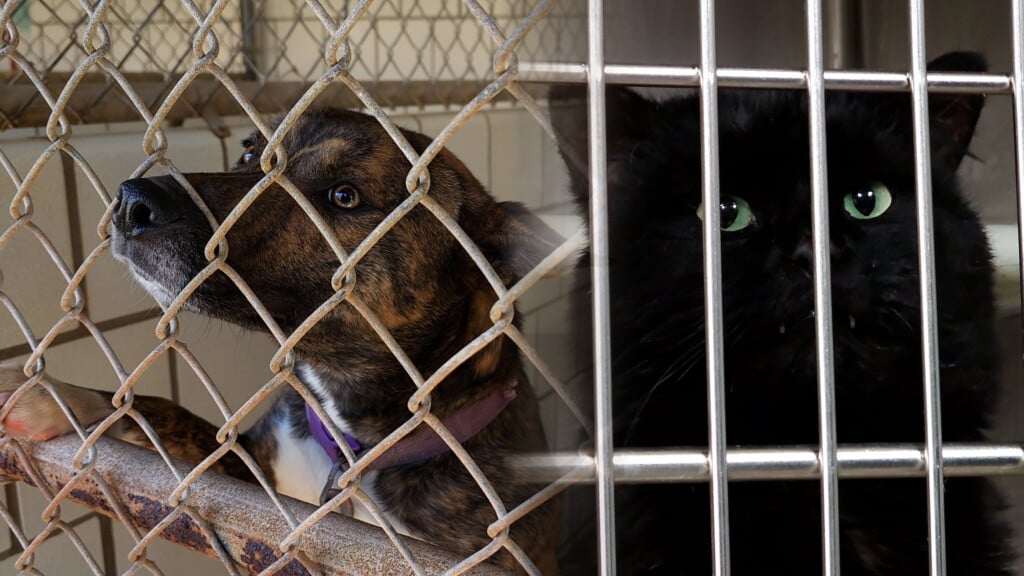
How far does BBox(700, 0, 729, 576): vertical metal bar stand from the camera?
2.49ft

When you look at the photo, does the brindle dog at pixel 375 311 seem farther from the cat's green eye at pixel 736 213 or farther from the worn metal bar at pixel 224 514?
the cat's green eye at pixel 736 213

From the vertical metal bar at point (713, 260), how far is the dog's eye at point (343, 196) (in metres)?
1.01

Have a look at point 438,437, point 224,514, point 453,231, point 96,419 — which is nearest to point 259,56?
point 96,419

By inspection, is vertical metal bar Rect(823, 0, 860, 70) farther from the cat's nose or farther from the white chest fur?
the white chest fur

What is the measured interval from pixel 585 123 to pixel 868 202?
537 millimetres

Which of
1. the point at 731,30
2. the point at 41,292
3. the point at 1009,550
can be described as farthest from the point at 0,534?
the point at 731,30

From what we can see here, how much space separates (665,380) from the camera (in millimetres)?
1246

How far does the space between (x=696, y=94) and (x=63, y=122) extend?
3.41 ft

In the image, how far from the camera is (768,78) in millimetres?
Answer: 812

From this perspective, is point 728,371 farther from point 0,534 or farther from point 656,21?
point 0,534

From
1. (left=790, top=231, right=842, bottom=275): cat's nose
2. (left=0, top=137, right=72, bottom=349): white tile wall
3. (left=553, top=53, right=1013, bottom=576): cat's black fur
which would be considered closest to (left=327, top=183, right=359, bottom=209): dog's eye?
(left=553, top=53, right=1013, bottom=576): cat's black fur

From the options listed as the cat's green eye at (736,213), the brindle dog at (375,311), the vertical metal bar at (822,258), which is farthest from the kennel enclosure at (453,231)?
the cat's green eye at (736,213)

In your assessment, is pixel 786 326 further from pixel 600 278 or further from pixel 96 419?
pixel 96 419

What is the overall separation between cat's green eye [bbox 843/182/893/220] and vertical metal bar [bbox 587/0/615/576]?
2.17 ft
